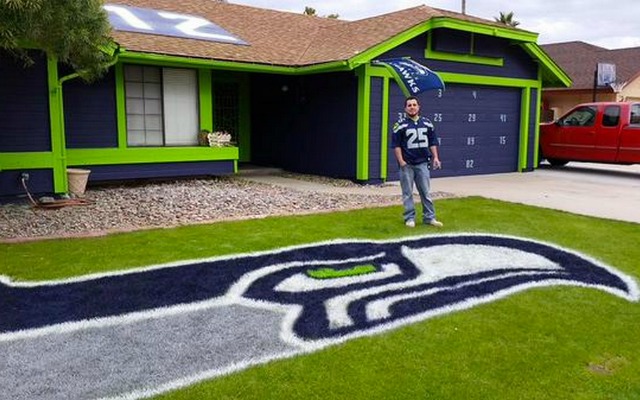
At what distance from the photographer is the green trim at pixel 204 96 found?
12195mm

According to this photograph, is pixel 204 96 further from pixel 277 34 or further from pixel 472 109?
pixel 472 109

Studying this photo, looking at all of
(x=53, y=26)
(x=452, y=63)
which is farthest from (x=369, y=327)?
(x=452, y=63)

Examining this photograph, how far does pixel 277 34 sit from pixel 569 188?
25.4ft

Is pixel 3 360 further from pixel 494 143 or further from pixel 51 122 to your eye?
pixel 494 143

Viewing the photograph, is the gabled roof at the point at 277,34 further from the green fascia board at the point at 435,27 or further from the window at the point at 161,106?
the window at the point at 161,106

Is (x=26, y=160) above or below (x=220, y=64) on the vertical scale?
below

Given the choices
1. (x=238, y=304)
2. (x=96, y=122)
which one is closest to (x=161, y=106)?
(x=96, y=122)

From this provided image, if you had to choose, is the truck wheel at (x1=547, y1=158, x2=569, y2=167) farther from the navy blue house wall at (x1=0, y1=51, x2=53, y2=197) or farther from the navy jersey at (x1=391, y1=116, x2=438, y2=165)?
the navy blue house wall at (x1=0, y1=51, x2=53, y2=197)

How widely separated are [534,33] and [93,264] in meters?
12.3

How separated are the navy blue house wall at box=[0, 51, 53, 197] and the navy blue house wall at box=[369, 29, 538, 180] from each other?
6087 millimetres

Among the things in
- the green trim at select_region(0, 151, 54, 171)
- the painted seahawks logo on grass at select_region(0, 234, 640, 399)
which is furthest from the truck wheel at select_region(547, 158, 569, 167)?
the green trim at select_region(0, 151, 54, 171)

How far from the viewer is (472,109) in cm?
1445

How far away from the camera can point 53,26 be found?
612cm

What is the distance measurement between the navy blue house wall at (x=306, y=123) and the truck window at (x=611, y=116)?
22.7 feet
